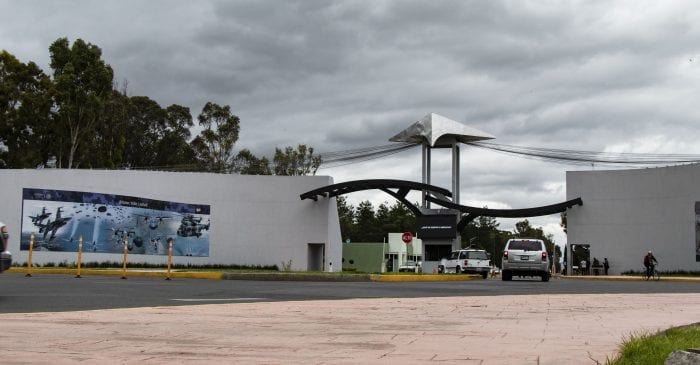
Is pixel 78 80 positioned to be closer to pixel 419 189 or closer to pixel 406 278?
pixel 419 189

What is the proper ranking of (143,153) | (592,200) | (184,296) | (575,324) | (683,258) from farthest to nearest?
(143,153), (592,200), (683,258), (184,296), (575,324)

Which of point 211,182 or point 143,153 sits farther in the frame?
point 143,153

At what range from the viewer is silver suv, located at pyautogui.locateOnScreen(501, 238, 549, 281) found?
101ft

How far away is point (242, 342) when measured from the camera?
23.9 feet

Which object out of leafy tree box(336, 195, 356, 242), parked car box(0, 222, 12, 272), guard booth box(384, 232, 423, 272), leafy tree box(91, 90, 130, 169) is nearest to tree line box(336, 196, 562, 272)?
leafy tree box(336, 195, 356, 242)

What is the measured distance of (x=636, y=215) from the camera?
42.7 metres

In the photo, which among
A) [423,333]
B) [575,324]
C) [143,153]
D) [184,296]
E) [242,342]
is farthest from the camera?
[143,153]

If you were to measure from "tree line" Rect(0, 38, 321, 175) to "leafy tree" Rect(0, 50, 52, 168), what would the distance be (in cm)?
8

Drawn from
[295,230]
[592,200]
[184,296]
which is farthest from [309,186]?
[184,296]

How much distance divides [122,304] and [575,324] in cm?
717

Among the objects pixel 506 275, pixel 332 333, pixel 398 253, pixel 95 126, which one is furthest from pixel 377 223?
pixel 332 333

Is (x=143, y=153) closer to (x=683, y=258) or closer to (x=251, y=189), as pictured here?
(x=251, y=189)

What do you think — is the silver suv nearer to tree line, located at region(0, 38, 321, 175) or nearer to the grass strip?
the grass strip

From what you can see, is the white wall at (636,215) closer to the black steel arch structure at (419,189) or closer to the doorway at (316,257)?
the black steel arch structure at (419,189)
